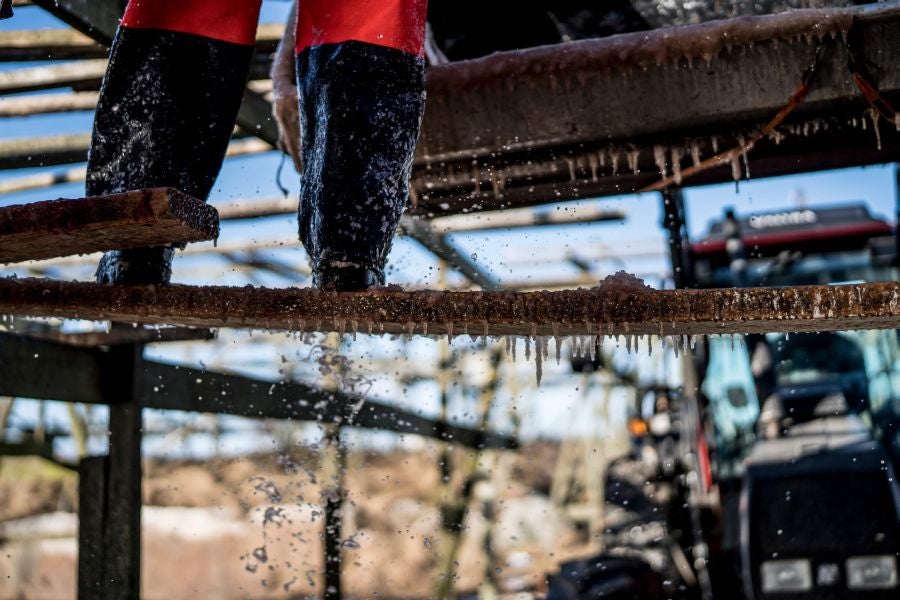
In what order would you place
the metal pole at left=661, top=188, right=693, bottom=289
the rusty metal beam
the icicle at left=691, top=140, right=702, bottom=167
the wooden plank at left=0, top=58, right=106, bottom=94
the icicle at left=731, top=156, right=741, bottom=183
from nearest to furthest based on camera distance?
the rusty metal beam → the icicle at left=691, top=140, right=702, bottom=167 → the icicle at left=731, top=156, right=741, bottom=183 → the metal pole at left=661, top=188, right=693, bottom=289 → the wooden plank at left=0, top=58, right=106, bottom=94

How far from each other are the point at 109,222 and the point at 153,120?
Answer: 0.55 meters

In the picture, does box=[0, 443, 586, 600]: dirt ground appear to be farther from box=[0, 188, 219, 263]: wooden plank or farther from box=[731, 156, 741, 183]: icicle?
box=[0, 188, 219, 263]: wooden plank

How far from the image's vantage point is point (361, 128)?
2.09 meters

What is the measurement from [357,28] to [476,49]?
1.63m

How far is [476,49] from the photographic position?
3.69 m

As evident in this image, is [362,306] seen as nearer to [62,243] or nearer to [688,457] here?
[62,243]

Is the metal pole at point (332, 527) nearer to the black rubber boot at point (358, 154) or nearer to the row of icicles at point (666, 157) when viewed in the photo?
the row of icicles at point (666, 157)

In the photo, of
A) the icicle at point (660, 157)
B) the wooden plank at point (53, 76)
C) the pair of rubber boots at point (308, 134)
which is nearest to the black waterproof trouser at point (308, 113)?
the pair of rubber boots at point (308, 134)

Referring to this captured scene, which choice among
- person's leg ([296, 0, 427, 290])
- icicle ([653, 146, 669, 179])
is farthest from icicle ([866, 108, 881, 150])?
person's leg ([296, 0, 427, 290])

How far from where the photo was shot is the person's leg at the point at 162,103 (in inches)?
85.4

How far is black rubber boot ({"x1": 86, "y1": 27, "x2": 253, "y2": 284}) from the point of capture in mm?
2164

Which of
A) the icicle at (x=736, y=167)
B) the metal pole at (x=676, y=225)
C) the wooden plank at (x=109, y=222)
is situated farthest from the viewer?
the metal pole at (x=676, y=225)

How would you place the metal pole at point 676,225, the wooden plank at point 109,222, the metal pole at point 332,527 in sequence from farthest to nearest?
the metal pole at point 332,527
the metal pole at point 676,225
the wooden plank at point 109,222

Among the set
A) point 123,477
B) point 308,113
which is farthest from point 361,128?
point 123,477
